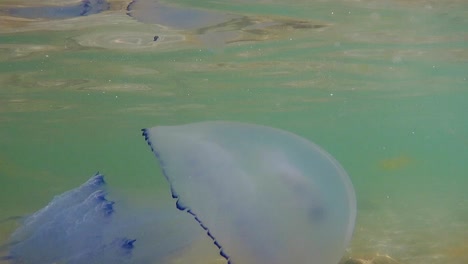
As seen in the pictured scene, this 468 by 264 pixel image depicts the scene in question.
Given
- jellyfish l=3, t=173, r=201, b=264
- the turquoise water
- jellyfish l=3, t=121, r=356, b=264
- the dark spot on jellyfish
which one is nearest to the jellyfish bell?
jellyfish l=3, t=121, r=356, b=264

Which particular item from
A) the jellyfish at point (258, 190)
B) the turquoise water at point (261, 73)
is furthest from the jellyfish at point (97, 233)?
the jellyfish at point (258, 190)

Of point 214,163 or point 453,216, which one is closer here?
point 214,163

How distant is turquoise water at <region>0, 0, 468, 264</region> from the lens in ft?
30.8

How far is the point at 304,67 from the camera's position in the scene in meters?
14.1

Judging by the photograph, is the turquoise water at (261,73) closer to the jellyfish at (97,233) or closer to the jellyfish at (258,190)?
the jellyfish at (97,233)

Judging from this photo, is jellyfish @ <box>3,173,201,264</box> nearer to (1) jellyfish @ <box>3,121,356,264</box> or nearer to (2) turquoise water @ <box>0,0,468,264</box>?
(2) turquoise water @ <box>0,0,468,264</box>

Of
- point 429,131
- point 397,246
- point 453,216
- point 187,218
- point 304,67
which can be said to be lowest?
point 429,131

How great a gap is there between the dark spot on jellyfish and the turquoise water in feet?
0.78

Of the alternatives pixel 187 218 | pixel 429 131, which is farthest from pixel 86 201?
pixel 429 131

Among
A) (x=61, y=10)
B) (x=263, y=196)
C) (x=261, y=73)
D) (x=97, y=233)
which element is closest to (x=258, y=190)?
(x=263, y=196)

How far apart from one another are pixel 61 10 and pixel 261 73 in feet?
23.6

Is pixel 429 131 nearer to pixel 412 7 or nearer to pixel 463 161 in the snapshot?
pixel 412 7

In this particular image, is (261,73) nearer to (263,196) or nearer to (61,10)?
(61,10)

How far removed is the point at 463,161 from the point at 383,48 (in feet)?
236
